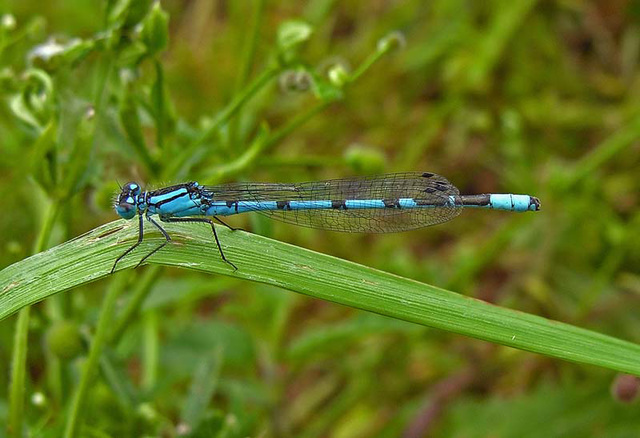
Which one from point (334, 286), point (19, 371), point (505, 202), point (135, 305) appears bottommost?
point (19, 371)

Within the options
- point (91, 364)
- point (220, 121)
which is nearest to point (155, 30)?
point (220, 121)

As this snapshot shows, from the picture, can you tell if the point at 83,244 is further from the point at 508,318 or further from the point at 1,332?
the point at 1,332

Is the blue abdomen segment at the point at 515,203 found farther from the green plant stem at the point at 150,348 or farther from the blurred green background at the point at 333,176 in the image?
the green plant stem at the point at 150,348

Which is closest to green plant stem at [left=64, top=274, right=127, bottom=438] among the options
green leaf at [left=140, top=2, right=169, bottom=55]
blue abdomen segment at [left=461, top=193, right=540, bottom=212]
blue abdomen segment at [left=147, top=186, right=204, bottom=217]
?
blue abdomen segment at [left=147, top=186, right=204, bottom=217]

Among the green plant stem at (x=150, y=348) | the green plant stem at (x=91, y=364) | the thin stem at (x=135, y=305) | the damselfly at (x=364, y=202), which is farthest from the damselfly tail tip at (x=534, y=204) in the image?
the green plant stem at (x=150, y=348)

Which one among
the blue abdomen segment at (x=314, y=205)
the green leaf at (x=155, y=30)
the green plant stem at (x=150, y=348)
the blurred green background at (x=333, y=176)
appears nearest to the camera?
the green leaf at (x=155, y=30)

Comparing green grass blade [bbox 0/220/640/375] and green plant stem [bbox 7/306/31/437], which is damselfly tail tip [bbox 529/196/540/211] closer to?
green grass blade [bbox 0/220/640/375]

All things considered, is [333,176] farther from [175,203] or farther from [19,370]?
[19,370]
